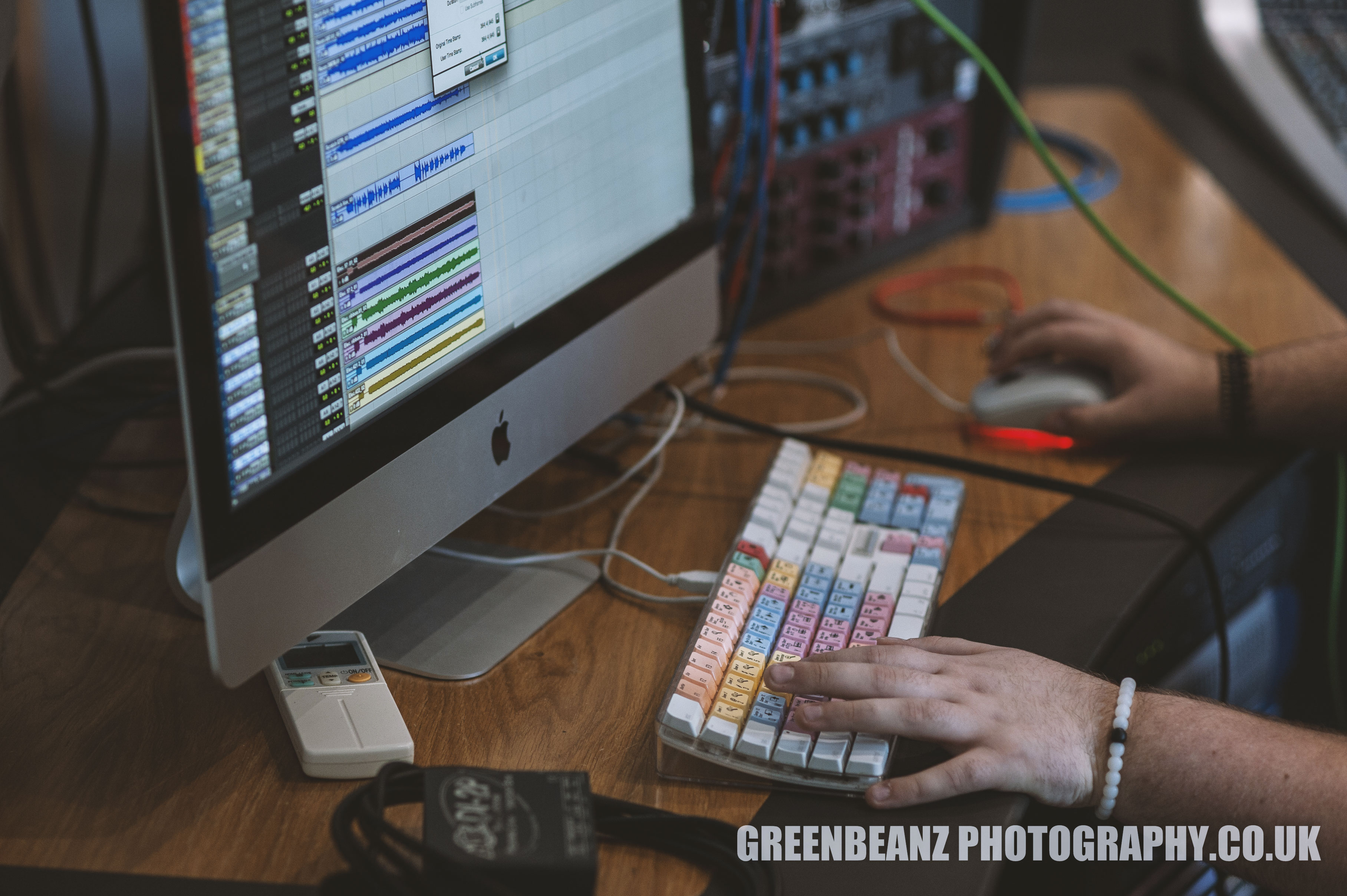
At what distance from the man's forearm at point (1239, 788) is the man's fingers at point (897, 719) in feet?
0.34

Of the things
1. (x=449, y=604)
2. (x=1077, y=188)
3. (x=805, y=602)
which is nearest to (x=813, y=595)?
(x=805, y=602)

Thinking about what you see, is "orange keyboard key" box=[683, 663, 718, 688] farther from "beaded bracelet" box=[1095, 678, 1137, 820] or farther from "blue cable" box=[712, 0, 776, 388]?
"blue cable" box=[712, 0, 776, 388]

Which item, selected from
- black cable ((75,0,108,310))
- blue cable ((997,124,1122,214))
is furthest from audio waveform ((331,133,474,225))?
blue cable ((997,124,1122,214))

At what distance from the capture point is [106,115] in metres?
1.10

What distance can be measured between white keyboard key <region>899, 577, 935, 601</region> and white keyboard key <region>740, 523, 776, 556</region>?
0.28ft

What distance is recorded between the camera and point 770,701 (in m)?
0.64

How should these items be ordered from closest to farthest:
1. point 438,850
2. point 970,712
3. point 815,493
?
1. point 438,850
2. point 970,712
3. point 815,493

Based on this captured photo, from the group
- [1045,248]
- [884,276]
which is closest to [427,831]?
[884,276]

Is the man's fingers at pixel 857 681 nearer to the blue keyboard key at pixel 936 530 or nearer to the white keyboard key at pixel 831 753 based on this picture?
the white keyboard key at pixel 831 753

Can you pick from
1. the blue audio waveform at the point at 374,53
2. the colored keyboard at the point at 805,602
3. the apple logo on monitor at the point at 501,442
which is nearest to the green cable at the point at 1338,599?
the colored keyboard at the point at 805,602

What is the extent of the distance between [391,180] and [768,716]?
339 mm

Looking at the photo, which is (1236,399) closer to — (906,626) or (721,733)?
(906,626)

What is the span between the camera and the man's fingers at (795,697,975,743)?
599 millimetres

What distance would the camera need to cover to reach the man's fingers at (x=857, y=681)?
61 cm
